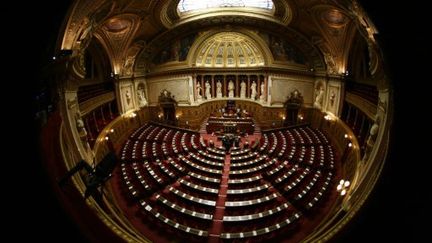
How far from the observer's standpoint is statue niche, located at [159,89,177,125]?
20219 mm

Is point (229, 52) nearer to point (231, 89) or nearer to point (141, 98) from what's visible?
point (231, 89)

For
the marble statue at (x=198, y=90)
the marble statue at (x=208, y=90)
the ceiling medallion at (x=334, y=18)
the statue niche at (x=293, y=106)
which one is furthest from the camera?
the marble statue at (x=208, y=90)

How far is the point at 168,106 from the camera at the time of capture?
2041 cm

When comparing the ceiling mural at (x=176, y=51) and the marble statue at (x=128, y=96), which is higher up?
the ceiling mural at (x=176, y=51)

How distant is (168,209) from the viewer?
708cm

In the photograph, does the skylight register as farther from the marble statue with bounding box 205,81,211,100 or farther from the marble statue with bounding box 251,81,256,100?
the marble statue with bounding box 251,81,256,100

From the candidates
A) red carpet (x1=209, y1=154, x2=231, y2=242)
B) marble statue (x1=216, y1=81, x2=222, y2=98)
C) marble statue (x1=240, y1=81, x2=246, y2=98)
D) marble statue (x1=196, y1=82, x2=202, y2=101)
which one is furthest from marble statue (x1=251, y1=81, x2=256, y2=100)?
red carpet (x1=209, y1=154, x2=231, y2=242)

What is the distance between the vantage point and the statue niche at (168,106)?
66.3ft

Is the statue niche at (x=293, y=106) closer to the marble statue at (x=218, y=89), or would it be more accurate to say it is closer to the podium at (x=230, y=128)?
the podium at (x=230, y=128)

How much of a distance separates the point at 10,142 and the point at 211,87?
2051 cm

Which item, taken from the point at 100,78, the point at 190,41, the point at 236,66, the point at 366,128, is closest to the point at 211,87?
the point at 236,66

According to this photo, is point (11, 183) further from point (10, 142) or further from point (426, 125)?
point (426, 125)

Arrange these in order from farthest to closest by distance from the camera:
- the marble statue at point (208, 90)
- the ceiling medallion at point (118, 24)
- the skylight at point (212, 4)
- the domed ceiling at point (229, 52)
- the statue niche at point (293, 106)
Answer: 1. the marble statue at point (208, 90)
2. the domed ceiling at point (229, 52)
3. the statue niche at point (293, 106)
4. the skylight at point (212, 4)
5. the ceiling medallion at point (118, 24)

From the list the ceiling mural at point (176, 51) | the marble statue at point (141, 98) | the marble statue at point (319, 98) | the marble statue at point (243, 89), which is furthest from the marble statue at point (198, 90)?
the marble statue at point (319, 98)
